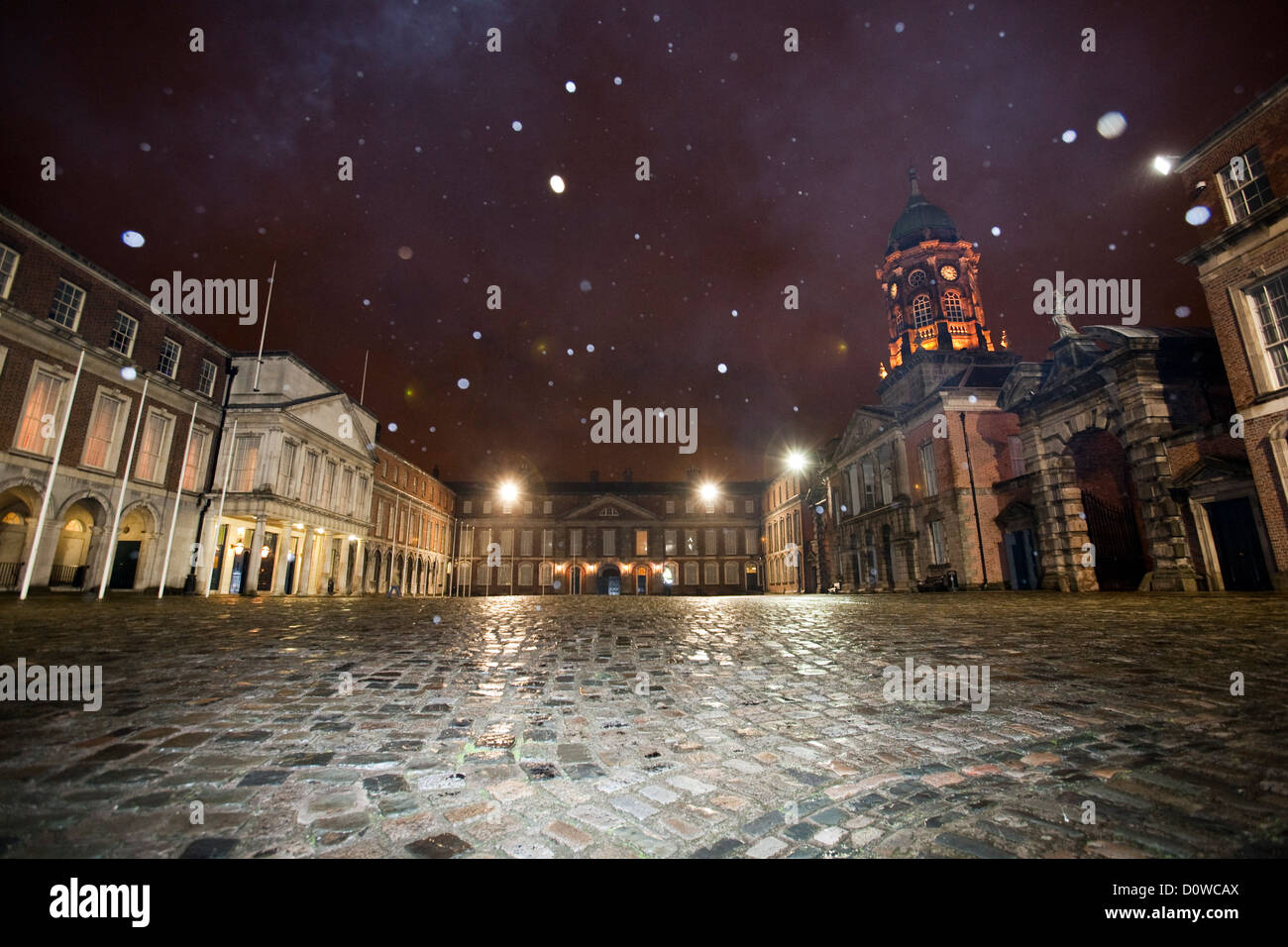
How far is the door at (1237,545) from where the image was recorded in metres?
15.0

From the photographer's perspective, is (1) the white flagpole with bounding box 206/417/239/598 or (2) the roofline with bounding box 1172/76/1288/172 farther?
(1) the white flagpole with bounding box 206/417/239/598

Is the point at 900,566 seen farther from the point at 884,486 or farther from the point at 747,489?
the point at 747,489

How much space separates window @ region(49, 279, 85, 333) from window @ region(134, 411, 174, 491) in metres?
4.27

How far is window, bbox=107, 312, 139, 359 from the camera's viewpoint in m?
21.6

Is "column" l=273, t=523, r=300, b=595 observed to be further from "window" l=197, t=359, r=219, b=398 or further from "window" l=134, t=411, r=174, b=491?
"window" l=197, t=359, r=219, b=398

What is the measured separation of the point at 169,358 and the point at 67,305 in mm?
4888

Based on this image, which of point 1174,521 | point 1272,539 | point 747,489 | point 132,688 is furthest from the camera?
point 747,489

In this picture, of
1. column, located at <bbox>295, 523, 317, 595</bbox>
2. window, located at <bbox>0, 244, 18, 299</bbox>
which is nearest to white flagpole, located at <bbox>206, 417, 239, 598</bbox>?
column, located at <bbox>295, 523, 317, 595</bbox>

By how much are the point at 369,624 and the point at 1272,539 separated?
845 inches

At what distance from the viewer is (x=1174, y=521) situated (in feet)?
54.0

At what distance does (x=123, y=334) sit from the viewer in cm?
2209
